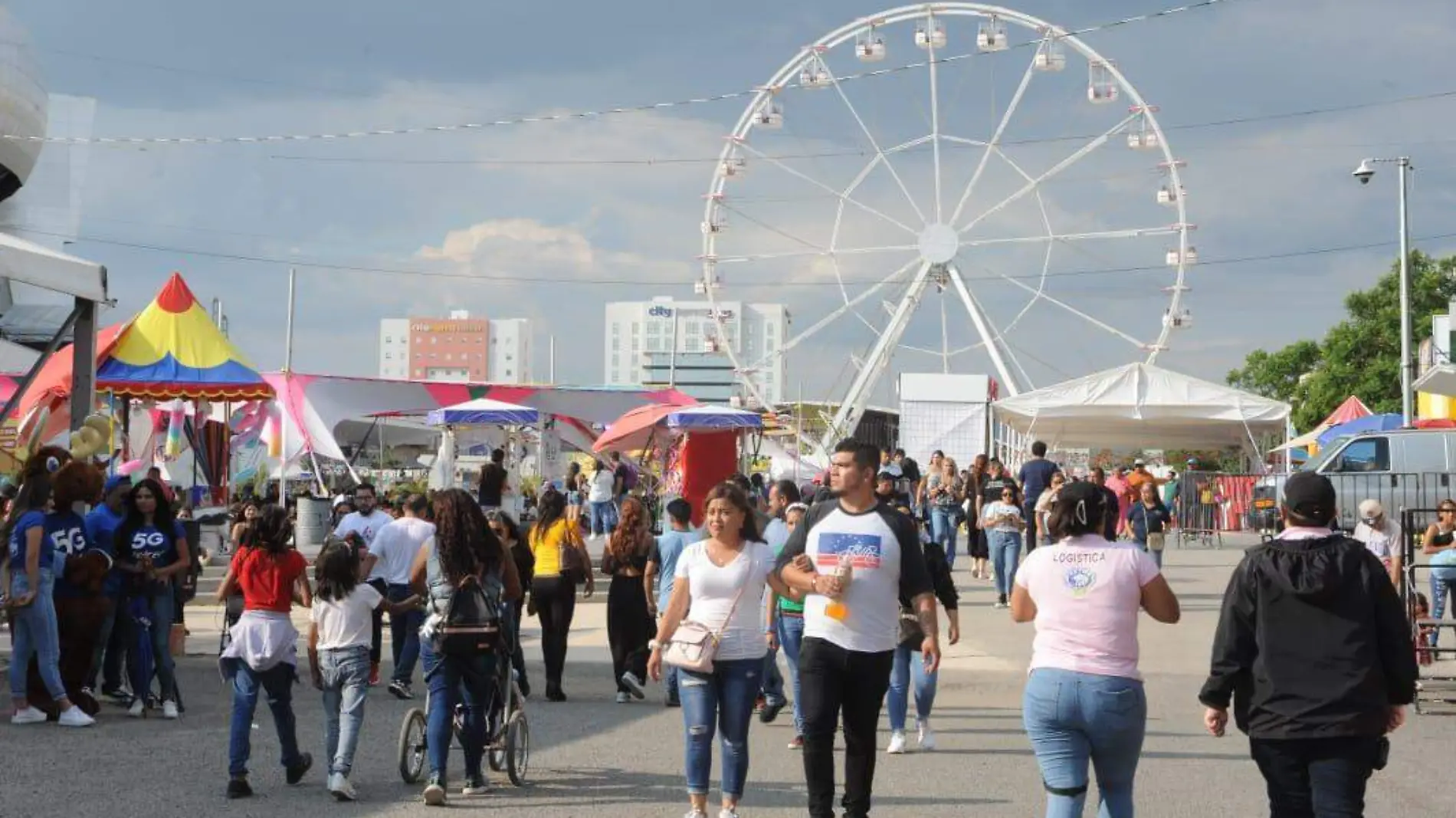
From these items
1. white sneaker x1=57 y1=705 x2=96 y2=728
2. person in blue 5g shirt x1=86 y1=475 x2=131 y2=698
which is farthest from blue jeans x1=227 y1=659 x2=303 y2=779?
person in blue 5g shirt x1=86 y1=475 x2=131 y2=698

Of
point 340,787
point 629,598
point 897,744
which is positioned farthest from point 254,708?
point 629,598

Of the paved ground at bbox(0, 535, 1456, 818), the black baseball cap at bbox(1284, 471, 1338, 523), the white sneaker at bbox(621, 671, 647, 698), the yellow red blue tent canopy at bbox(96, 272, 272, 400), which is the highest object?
the yellow red blue tent canopy at bbox(96, 272, 272, 400)

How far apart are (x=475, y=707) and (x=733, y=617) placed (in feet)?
5.05

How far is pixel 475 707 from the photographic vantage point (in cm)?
812

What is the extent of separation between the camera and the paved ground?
7.94 m

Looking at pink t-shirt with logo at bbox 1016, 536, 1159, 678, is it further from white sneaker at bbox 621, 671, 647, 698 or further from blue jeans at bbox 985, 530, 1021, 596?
blue jeans at bbox 985, 530, 1021, 596

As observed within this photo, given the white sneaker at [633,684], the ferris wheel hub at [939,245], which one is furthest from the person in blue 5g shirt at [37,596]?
the ferris wheel hub at [939,245]

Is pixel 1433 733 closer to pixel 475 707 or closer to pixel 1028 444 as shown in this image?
pixel 475 707

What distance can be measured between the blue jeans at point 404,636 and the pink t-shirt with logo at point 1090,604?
→ 6901 millimetres

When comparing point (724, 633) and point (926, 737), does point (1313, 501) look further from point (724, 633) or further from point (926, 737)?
point (926, 737)

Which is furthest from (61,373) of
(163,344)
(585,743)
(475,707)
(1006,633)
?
(475,707)

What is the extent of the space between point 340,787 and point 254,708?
62 cm

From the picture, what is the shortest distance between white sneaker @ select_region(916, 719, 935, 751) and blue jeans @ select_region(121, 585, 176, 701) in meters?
4.69

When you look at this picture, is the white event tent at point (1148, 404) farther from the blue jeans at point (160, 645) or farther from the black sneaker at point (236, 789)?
the black sneaker at point (236, 789)
